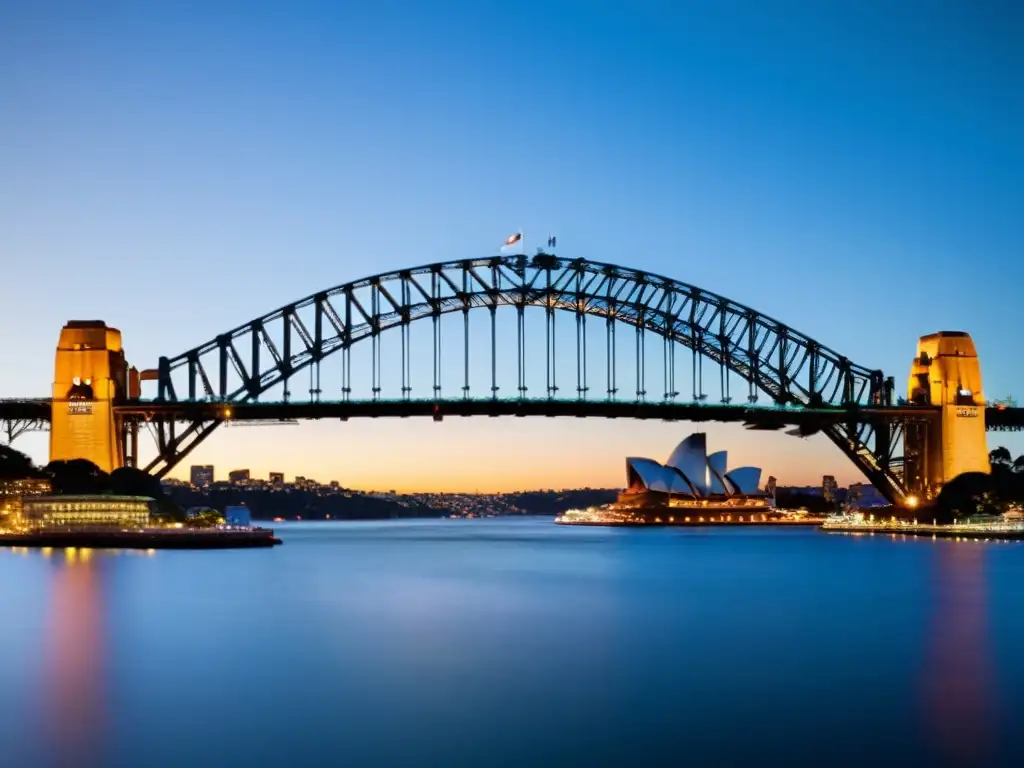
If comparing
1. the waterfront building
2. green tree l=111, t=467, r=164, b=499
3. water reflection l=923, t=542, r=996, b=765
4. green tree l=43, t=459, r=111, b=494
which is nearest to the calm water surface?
water reflection l=923, t=542, r=996, b=765

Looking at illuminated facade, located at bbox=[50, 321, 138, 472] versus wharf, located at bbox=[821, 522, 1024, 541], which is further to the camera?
wharf, located at bbox=[821, 522, 1024, 541]

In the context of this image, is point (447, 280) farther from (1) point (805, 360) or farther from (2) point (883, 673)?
(2) point (883, 673)

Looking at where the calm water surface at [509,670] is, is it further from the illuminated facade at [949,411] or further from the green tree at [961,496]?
the illuminated facade at [949,411]

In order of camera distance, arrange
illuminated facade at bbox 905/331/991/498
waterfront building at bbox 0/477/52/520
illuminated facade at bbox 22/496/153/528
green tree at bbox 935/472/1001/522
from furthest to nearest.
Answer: illuminated facade at bbox 905/331/991/498
green tree at bbox 935/472/1001/522
waterfront building at bbox 0/477/52/520
illuminated facade at bbox 22/496/153/528

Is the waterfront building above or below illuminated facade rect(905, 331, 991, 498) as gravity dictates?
below

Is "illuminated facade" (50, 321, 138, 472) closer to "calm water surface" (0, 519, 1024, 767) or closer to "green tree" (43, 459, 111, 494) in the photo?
"green tree" (43, 459, 111, 494)

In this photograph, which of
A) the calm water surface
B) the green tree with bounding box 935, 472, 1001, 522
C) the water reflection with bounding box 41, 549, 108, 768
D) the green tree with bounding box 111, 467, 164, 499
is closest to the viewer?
the calm water surface

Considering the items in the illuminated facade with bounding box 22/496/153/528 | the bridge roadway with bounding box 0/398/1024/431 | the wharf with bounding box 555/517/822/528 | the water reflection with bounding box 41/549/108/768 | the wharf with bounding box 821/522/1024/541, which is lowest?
the wharf with bounding box 555/517/822/528
